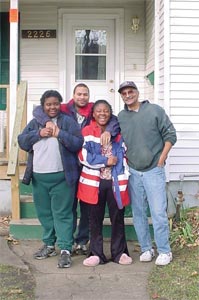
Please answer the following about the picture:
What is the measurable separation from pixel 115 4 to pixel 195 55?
2.42 meters

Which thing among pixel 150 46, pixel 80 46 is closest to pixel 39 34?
pixel 80 46

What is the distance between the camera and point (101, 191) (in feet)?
16.5

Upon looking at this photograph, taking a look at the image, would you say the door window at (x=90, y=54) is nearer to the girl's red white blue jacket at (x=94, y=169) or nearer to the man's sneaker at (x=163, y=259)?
the girl's red white blue jacket at (x=94, y=169)

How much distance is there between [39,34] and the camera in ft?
29.0

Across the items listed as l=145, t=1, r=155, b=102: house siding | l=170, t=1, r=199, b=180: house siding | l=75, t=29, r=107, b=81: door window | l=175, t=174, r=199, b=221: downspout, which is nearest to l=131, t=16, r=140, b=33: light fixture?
l=145, t=1, r=155, b=102: house siding

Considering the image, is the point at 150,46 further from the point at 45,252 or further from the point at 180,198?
the point at 45,252

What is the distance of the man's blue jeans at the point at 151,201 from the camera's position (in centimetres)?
503

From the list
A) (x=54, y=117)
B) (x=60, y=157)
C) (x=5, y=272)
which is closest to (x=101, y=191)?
(x=60, y=157)

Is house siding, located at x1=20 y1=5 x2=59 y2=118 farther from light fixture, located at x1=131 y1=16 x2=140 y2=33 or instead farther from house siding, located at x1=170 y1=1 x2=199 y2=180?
house siding, located at x1=170 y1=1 x2=199 y2=180

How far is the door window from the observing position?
9000 millimetres

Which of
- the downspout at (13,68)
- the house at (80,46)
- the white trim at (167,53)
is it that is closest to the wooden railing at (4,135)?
the downspout at (13,68)

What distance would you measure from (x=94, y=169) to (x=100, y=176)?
10 centimetres

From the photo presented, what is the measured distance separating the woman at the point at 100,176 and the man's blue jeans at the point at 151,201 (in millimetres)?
124

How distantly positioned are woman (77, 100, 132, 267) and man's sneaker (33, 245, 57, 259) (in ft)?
1.45
